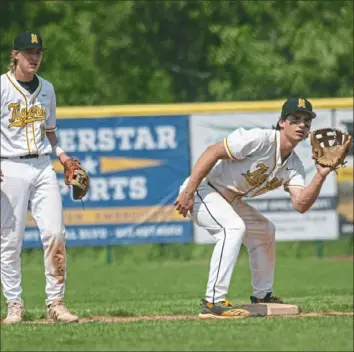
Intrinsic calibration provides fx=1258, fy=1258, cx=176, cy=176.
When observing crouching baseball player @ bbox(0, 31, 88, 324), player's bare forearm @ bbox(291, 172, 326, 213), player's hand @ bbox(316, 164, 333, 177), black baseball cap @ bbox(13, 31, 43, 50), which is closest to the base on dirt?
player's bare forearm @ bbox(291, 172, 326, 213)

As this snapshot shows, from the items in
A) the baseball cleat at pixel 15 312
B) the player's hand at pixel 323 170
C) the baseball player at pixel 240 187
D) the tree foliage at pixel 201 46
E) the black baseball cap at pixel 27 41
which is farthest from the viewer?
the tree foliage at pixel 201 46

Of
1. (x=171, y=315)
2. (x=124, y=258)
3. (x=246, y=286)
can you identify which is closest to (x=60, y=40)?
(x=124, y=258)

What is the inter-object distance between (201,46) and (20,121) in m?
14.4

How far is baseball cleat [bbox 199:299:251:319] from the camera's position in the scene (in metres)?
9.02

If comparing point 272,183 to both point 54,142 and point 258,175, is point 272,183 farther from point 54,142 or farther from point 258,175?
point 54,142

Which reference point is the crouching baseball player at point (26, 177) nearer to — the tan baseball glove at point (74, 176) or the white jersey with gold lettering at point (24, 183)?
the white jersey with gold lettering at point (24, 183)

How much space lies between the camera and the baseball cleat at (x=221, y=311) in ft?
29.6

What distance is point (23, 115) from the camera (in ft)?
29.0

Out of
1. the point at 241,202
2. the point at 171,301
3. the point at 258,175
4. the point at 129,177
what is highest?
the point at 258,175

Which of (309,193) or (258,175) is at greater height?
(258,175)

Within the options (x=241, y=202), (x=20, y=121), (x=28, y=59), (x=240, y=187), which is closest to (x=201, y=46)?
(x=241, y=202)

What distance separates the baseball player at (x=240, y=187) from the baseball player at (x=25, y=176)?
0.97 metres

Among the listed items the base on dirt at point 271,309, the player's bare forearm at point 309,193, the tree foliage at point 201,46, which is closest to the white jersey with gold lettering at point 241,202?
the player's bare forearm at point 309,193

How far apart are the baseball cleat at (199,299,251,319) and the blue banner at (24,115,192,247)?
24.0 feet
